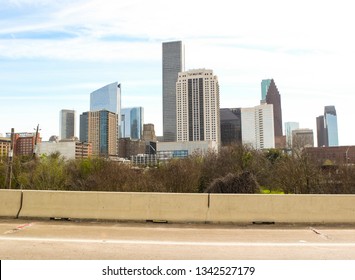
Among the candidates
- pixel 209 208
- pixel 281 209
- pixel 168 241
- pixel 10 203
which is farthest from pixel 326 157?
pixel 168 241

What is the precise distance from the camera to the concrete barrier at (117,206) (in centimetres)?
1120

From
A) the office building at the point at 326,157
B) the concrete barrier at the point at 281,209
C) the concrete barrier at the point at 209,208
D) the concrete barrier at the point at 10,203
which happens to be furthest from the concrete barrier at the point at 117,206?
the office building at the point at 326,157

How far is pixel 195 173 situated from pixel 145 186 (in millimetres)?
6951

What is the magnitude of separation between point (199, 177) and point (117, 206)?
25515 millimetres

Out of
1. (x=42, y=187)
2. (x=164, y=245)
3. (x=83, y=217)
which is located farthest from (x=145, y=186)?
(x=164, y=245)

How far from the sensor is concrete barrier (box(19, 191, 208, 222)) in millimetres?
11203

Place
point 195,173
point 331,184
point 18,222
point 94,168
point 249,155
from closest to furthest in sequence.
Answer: point 18,222, point 331,184, point 195,173, point 94,168, point 249,155

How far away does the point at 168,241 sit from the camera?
8727 millimetres

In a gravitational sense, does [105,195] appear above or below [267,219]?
above

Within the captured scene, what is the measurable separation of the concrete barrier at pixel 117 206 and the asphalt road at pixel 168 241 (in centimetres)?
32

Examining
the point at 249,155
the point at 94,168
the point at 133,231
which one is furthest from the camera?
the point at 249,155

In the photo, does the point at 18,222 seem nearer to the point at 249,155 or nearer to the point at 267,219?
the point at 267,219

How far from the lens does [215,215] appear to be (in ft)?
36.6

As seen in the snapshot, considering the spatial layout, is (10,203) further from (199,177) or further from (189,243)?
(199,177)
